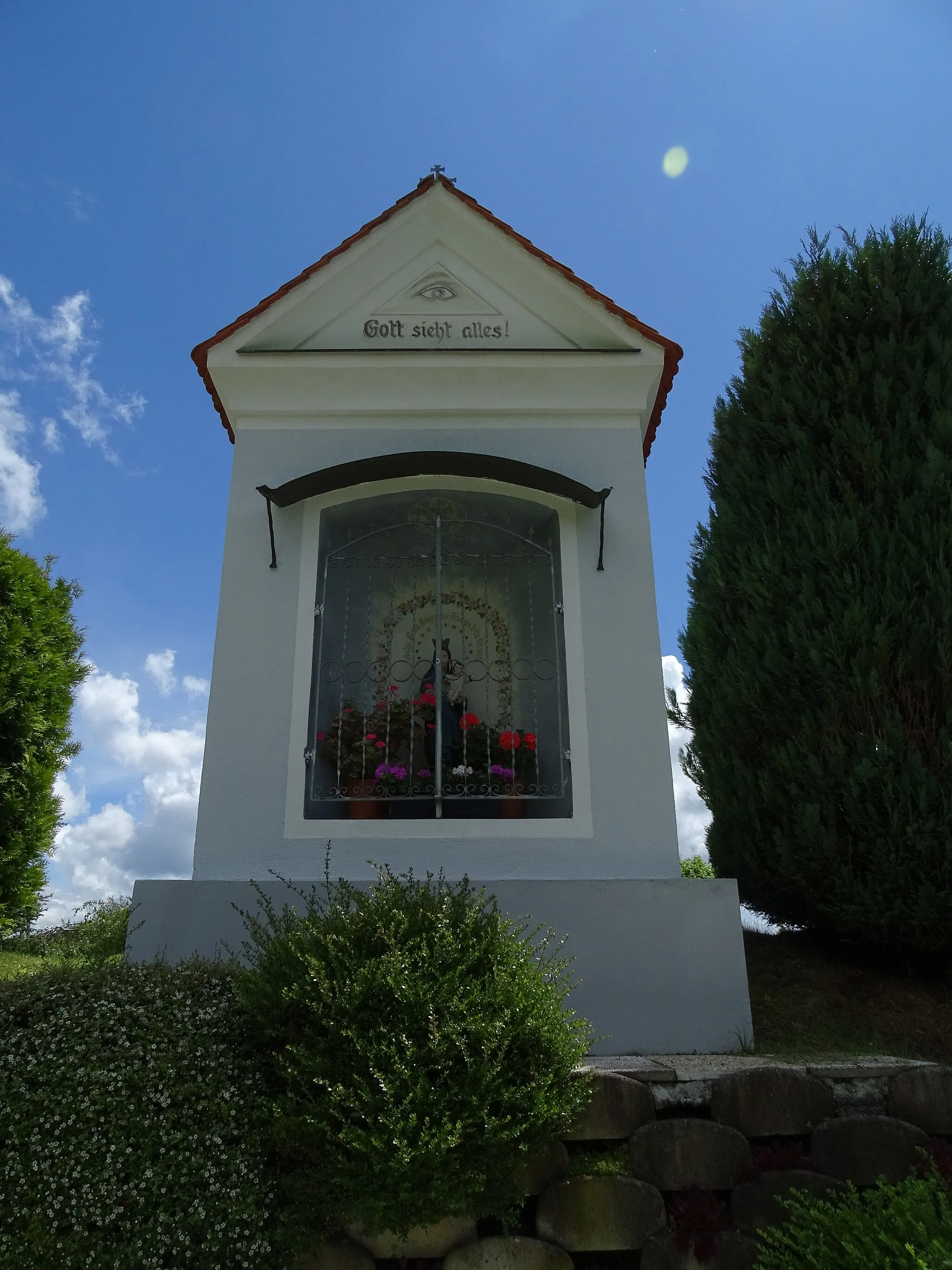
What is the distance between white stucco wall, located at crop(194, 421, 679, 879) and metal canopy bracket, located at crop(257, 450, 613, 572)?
0.51 feet

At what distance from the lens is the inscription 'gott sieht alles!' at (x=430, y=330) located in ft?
21.6

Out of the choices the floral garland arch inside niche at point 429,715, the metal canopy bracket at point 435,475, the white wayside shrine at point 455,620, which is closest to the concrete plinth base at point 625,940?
the white wayside shrine at point 455,620

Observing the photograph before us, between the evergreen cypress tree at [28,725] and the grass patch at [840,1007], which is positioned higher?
the evergreen cypress tree at [28,725]

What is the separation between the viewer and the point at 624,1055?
4559mm

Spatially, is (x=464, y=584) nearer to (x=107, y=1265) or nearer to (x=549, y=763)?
(x=549, y=763)

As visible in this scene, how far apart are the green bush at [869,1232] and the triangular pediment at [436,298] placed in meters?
5.14

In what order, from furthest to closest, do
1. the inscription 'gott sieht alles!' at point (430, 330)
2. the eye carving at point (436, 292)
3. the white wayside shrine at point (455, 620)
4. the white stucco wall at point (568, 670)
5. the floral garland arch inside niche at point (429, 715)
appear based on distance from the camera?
the eye carving at point (436, 292)
the inscription 'gott sieht alles!' at point (430, 330)
the floral garland arch inside niche at point (429, 715)
the white stucco wall at point (568, 670)
the white wayside shrine at point (455, 620)

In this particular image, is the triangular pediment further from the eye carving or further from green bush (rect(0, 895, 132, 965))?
green bush (rect(0, 895, 132, 965))

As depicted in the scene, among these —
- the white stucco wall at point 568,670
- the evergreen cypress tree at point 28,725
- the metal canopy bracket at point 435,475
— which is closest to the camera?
the white stucco wall at point 568,670

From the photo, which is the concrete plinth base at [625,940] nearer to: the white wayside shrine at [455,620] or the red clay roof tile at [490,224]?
the white wayside shrine at [455,620]

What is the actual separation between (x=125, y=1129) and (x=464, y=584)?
4.52m

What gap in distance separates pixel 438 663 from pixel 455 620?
1247mm

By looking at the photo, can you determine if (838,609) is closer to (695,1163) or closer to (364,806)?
(364,806)

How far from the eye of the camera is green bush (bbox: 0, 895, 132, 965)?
5.91 metres
